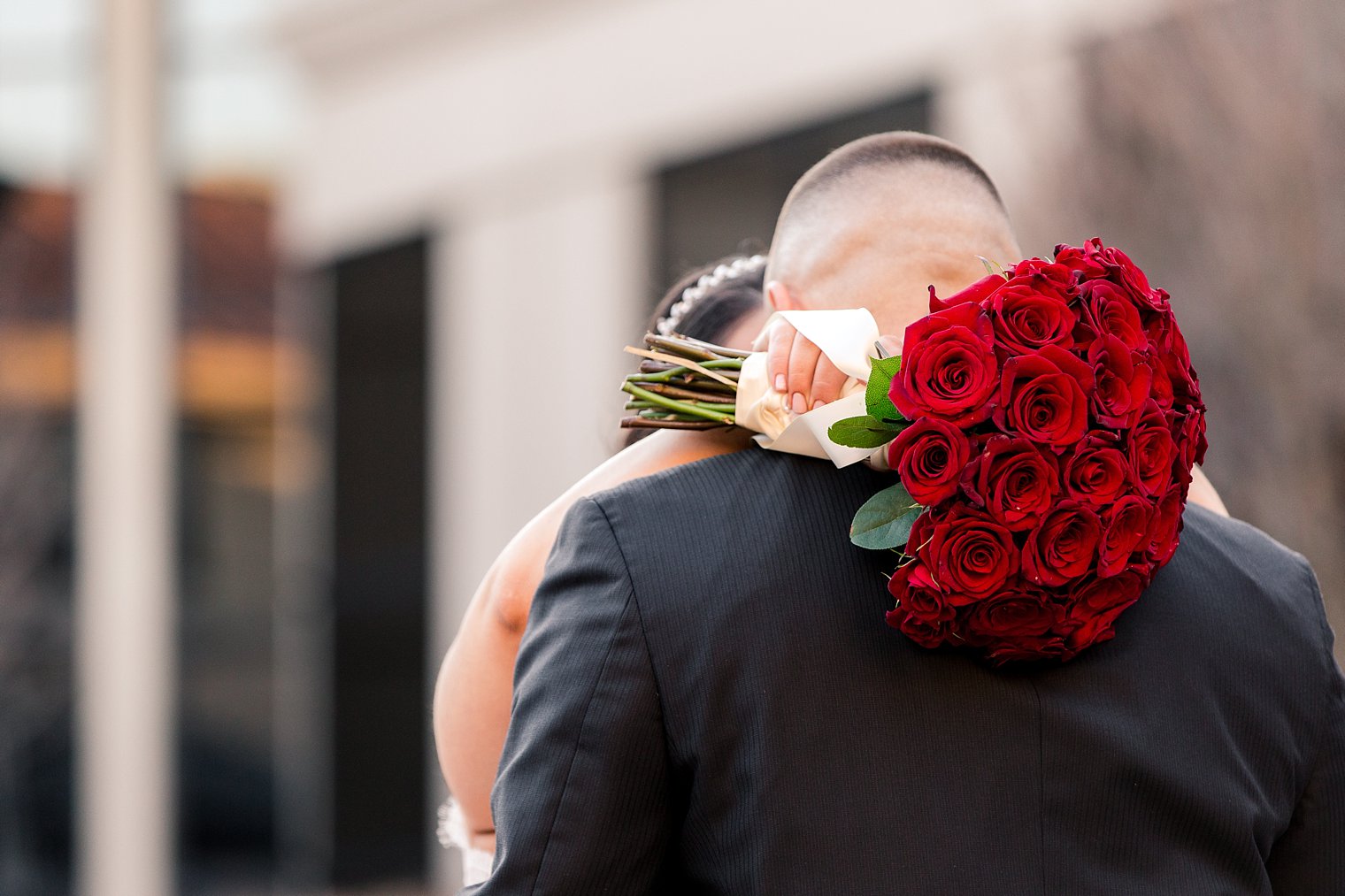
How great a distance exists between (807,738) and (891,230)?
571 millimetres

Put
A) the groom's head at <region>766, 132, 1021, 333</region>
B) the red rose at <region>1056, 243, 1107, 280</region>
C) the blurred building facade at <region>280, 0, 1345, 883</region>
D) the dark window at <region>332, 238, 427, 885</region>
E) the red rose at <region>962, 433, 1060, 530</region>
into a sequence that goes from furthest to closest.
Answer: the dark window at <region>332, 238, 427, 885</region>
the blurred building facade at <region>280, 0, 1345, 883</region>
the groom's head at <region>766, 132, 1021, 333</region>
the red rose at <region>1056, 243, 1107, 280</region>
the red rose at <region>962, 433, 1060, 530</region>

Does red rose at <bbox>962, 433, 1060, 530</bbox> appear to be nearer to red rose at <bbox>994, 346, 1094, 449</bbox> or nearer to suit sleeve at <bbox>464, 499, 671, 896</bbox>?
red rose at <bbox>994, 346, 1094, 449</bbox>

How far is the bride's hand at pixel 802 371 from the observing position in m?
1.50

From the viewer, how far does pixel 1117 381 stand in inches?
53.3

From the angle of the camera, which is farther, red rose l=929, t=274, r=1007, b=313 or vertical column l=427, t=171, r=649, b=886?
vertical column l=427, t=171, r=649, b=886

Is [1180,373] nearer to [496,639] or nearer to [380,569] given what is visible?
[496,639]

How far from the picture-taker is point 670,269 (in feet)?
29.2

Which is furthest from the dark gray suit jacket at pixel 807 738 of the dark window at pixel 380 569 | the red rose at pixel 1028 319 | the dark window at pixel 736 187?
the dark window at pixel 380 569

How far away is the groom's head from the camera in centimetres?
163

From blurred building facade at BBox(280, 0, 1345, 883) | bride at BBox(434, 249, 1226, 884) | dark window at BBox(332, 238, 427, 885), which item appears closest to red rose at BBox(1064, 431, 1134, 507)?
bride at BBox(434, 249, 1226, 884)

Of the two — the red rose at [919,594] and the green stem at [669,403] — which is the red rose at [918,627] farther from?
the green stem at [669,403]

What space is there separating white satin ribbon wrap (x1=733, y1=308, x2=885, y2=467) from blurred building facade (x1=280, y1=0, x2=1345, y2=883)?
3.77 metres

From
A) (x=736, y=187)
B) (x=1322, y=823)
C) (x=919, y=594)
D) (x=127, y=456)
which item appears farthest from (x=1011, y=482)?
(x=736, y=187)

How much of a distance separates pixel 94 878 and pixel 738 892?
386 cm
